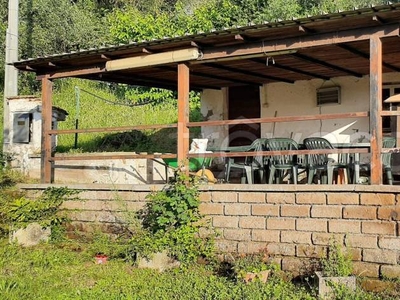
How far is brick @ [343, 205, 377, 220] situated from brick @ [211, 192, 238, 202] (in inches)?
63.4

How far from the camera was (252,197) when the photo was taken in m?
7.64

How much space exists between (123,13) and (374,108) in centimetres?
2029

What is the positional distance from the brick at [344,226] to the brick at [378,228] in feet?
0.24

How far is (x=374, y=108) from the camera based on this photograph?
23.2ft

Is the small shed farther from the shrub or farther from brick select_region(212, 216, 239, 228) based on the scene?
brick select_region(212, 216, 239, 228)

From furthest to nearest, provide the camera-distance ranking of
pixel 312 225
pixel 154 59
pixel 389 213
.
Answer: pixel 154 59 → pixel 312 225 → pixel 389 213

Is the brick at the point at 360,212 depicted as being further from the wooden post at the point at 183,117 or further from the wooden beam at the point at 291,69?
the wooden beam at the point at 291,69

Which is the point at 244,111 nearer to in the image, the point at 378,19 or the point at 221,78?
the point at 221,78

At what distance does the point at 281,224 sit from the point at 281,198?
349 millimetres

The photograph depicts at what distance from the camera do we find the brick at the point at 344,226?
6.80 m

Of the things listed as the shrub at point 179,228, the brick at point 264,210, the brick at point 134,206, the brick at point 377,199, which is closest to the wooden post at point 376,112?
the brick at point 377,199

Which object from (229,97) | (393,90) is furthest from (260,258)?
(229,97)

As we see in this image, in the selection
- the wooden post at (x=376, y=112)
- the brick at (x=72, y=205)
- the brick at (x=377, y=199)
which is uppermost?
the wooden post at (x=376, y=112)

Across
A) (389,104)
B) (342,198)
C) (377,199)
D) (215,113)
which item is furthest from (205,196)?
(215,113)
